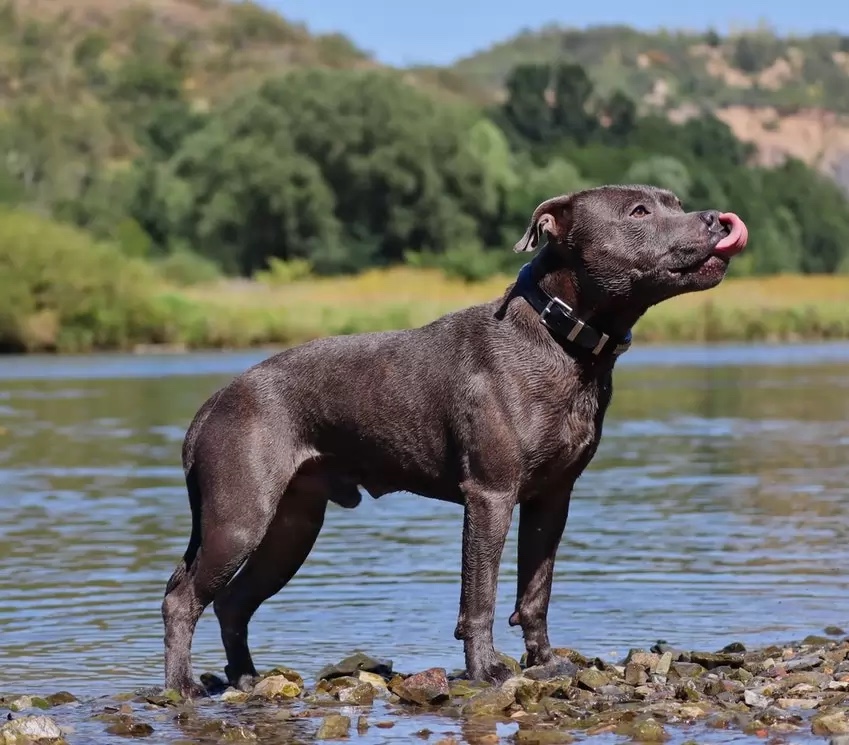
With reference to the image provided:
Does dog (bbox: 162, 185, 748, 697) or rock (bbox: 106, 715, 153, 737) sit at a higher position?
dog (bbox: 162, 185, 748, 697)

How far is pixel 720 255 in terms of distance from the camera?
8.91 meters

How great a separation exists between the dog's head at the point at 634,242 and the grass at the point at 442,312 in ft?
141

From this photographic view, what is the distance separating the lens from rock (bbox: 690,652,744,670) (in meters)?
9.61

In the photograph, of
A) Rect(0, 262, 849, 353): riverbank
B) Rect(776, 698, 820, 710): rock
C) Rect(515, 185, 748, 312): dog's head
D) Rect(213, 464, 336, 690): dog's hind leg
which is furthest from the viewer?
Rect(0, 262, 849, 353): riverbank

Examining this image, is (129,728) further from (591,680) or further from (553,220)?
(553,220)

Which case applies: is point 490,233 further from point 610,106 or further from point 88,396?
point 88,396

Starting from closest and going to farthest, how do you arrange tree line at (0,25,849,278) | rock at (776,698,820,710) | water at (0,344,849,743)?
rock at (776,698,820,710)
water at (0,344,849,743)
tree line at (0,25,849,278)

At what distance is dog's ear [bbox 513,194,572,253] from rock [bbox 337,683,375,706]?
224 cm

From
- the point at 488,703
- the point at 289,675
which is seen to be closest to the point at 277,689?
the point at 289,675

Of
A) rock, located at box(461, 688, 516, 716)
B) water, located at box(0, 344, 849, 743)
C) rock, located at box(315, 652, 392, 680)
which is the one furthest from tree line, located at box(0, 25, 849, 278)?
rock, located at box(461, 688, 516, 716)

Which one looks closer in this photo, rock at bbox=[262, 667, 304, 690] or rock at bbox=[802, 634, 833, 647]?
rock at bbox=[262, 667, 304, 690]

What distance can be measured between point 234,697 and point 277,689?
22 cm

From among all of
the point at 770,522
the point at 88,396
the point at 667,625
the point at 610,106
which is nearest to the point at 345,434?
the point at 667,625

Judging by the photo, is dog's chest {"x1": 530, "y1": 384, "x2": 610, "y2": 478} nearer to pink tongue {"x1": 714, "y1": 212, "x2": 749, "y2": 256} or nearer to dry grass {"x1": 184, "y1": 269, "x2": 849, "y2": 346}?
pink tongue {"x1": 714, "y1": 212, "x2": 749, "y2": 256}
